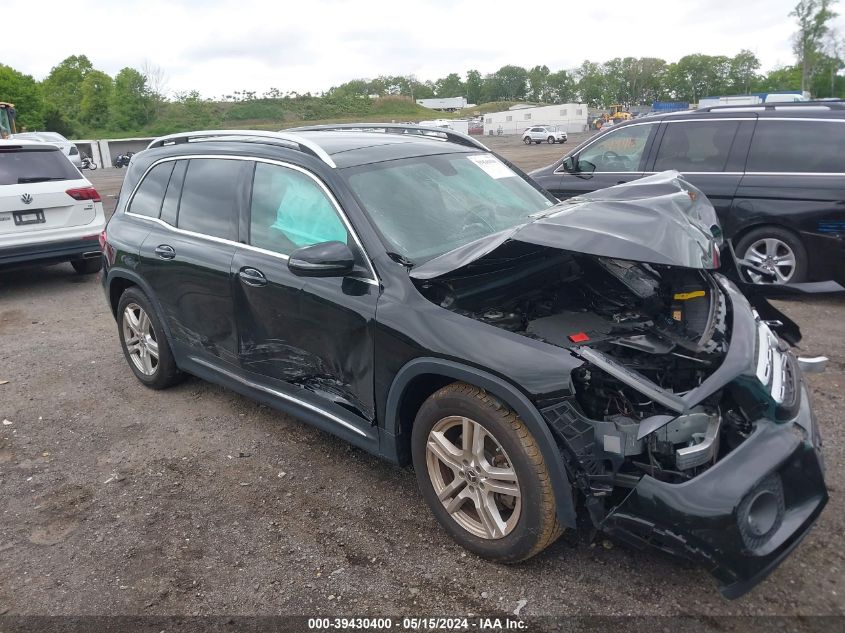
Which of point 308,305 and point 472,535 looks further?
point 308,305

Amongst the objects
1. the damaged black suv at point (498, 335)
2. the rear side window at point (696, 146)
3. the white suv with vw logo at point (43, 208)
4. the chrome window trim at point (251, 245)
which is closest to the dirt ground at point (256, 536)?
the damaged black suv at point (498, 335)

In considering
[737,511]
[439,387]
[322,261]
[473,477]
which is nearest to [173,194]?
[322,261]

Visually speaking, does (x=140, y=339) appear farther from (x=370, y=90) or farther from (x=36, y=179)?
(x=370, y=90)

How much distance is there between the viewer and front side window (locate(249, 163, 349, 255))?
3527 mm

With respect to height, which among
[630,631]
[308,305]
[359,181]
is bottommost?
[630,631]

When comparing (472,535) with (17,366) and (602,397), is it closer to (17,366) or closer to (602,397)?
(602,397)

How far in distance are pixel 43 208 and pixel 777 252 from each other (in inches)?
326

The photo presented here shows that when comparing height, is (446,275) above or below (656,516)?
above

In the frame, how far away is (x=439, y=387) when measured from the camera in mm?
3092

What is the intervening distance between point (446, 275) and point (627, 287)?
3.51 ft

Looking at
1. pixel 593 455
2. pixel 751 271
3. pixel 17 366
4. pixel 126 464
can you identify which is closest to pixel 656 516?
pixel 593 455

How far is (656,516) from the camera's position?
2367 mm

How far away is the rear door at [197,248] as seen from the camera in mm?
4016

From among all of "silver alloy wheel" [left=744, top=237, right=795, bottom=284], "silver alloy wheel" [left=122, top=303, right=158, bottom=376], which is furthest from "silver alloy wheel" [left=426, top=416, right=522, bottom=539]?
"silver alloy wheel" [left=744, top=237, right=795, bottom=284]
